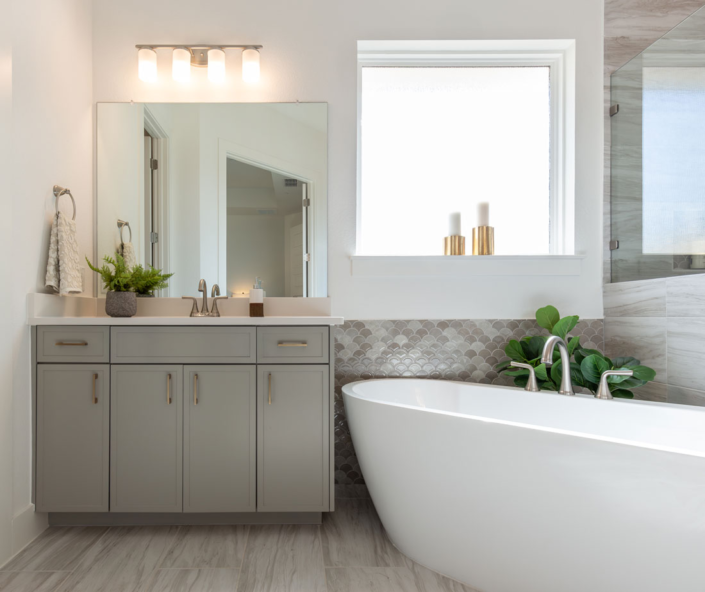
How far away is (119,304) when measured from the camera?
2.25m

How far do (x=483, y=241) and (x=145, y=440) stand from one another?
72.3 inches

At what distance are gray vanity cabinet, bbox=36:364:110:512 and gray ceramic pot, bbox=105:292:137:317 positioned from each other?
341 millimetres

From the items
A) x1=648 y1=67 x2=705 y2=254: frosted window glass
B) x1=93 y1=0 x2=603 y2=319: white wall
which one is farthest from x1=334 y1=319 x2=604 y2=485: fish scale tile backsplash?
x1=648 y1=67 x2=705 y2=254: frosted window glass

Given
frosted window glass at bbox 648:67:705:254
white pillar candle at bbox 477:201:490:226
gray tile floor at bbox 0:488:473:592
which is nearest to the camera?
gray tile floor at bbox 0:488:473:592

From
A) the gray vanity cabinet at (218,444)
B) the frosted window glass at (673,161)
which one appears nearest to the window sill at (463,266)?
the frosted window glass at (673,161)

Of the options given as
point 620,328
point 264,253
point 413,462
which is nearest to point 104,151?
point 264,253

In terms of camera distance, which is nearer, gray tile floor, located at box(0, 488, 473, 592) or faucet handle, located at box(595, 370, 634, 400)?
gray tile floor, located at box(0, 488, 473, 592)

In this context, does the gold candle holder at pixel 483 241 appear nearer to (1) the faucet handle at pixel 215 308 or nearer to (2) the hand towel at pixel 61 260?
(1) the faucet handle at pixel 215 308

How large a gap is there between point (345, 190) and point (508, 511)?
65.0 inches

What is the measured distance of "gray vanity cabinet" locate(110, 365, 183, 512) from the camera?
1.97 metres

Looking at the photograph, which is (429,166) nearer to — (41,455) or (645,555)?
(645,555)

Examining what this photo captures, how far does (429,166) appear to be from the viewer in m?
2.66

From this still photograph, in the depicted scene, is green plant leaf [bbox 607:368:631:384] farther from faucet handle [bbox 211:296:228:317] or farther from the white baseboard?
the white baseboard

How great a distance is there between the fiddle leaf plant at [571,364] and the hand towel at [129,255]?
1871 millimetres
